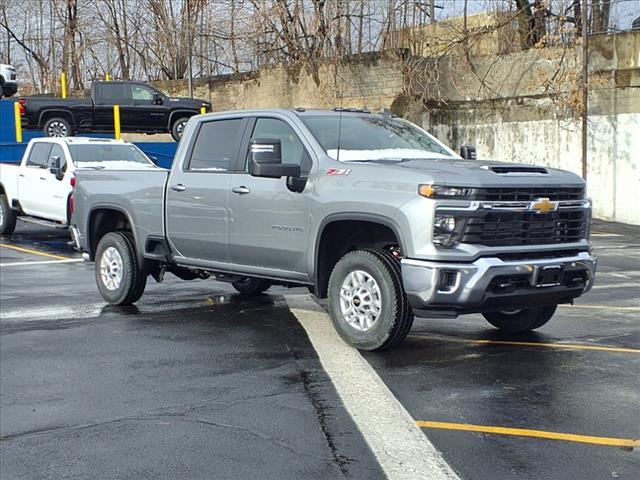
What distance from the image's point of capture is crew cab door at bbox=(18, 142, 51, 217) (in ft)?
55.0

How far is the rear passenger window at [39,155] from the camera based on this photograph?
1692 centimetres

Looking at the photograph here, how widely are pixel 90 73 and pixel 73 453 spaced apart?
42932 mm

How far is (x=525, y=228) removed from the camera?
670cm

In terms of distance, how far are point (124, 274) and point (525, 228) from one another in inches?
186

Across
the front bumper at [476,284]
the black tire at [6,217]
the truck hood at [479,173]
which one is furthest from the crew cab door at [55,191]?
the front bumper at [476,284]

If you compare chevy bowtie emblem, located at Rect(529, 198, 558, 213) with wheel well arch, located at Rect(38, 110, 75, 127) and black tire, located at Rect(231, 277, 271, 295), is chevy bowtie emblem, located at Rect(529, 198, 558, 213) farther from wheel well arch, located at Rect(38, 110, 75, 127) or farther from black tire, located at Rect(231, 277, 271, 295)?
wheel well arch, located at Rect(38, 110, 75, 127)

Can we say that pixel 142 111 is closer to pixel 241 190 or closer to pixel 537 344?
pixel 241 190

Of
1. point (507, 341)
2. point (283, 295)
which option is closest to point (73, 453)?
point (507, 341)

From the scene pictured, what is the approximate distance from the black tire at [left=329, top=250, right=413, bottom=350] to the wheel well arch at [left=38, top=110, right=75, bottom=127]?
1808cm

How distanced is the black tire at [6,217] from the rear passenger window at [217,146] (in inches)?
405

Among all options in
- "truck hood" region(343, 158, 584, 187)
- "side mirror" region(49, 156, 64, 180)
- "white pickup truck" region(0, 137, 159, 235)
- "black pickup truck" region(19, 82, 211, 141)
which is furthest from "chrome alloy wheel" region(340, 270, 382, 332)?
"black pickup truck" region(19, 82, 211, 141)

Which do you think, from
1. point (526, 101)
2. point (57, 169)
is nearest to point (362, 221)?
point (57, 169)

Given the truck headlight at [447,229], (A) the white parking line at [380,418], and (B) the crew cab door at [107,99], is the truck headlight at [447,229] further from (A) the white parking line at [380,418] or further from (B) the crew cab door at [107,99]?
(B) the crew cab door at [107,99]

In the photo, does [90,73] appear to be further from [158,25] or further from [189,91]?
[189,91]
